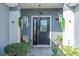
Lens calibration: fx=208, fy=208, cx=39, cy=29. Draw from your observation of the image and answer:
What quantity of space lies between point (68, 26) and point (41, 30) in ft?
12.8

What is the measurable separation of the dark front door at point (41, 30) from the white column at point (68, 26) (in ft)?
10.7

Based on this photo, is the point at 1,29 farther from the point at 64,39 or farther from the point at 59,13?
the point at 59,13

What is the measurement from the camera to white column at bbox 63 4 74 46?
14.8 m

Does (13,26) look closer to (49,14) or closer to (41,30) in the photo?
(41,30)

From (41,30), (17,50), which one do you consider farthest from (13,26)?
(17,50)

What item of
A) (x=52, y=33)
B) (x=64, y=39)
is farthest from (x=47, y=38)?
(x=64, y=39)

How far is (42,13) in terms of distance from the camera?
17.9 meters

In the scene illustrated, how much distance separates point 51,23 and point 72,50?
29.9 feet

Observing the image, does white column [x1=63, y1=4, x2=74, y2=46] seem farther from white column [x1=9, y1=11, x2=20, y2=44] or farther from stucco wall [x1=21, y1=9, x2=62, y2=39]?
white column [x1=9, y1=11, x2=20, y2=44]

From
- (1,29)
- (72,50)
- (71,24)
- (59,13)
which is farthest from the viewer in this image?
(59,13)

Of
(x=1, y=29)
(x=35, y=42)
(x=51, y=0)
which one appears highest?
(x=51, y=0)

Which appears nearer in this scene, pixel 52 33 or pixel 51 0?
pixel 51 0

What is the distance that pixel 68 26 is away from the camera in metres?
15.0

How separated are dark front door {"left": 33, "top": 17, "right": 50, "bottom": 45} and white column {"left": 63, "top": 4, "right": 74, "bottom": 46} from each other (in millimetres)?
3274
